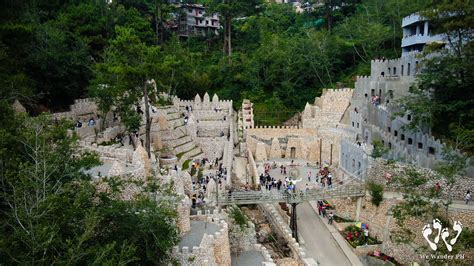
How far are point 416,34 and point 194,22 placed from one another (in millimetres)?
34661

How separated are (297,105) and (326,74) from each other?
5542 mm

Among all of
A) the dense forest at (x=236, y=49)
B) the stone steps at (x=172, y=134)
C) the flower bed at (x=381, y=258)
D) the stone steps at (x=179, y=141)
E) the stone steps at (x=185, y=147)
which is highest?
the dense forest at (x=236, y=49)

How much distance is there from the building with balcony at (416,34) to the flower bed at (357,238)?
67.0 feet

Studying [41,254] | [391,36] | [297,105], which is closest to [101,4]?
[297,105]

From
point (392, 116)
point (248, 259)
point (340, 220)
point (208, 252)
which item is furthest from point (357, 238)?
point (208, 252)

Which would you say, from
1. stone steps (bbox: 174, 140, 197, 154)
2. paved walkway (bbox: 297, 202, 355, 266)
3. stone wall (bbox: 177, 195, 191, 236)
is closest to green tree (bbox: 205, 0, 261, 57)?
stone steps (bbox: 174, 140, 197, 154)

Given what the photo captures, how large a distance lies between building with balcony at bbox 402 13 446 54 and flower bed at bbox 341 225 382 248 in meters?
20.4

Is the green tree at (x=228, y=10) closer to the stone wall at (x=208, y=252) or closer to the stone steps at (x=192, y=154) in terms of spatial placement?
the stone steps at (x=192, y=154)

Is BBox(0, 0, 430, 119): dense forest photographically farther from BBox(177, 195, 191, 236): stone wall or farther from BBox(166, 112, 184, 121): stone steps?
BBox(177, 195, 191, 236): stone wall

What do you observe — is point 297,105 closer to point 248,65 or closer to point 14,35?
point 248,65

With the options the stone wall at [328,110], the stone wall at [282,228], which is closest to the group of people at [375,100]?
the stone wall at [328,110]

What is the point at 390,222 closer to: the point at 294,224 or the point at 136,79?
the point at 294,224

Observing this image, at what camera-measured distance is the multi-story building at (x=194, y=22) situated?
63.2 metres

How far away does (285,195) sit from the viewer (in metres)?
26.5
